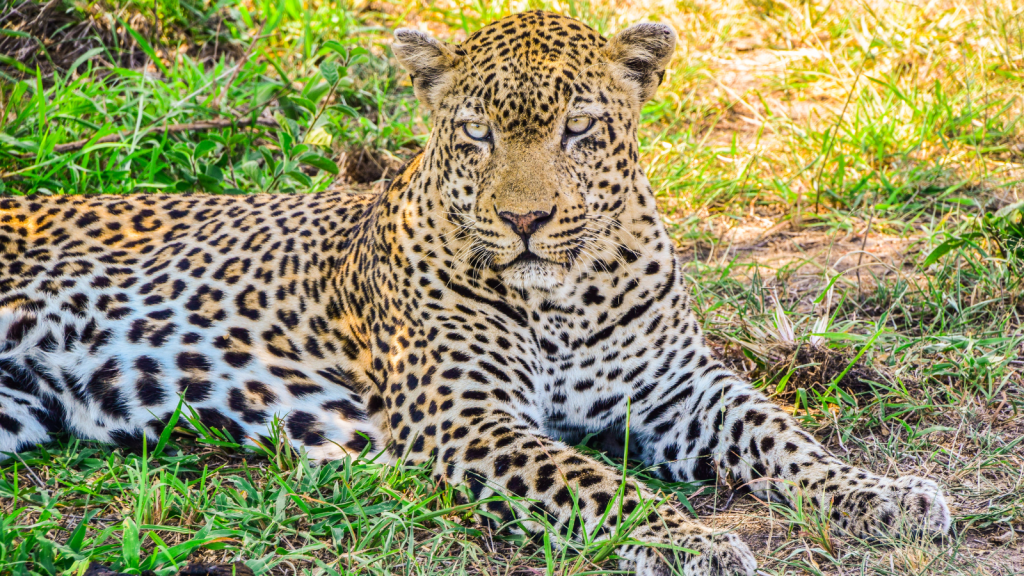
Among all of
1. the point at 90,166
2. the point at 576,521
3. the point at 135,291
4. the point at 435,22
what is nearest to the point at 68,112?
the point at 90,166

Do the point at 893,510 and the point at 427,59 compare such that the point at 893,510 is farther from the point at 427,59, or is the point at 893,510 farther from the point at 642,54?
the point at 427,59

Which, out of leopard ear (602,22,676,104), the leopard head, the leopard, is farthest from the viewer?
leopard ear (602,22,676,104)

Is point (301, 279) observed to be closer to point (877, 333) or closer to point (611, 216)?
point (611, 216)

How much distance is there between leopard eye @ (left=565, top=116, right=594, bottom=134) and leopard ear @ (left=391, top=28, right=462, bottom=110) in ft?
2.16

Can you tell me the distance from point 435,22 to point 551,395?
20.6 ft

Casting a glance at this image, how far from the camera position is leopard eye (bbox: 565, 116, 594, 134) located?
184 inches

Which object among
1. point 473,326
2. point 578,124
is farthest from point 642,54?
point 473,326

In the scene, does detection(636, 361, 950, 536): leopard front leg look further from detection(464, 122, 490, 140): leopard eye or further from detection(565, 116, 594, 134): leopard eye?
detection(464, 122, 490, 140): leopard eye

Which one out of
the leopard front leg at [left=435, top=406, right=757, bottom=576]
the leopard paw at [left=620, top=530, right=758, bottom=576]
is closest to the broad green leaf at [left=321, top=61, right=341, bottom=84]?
the leopard front leg at [left=435, top=406, right=757, bottom=576]

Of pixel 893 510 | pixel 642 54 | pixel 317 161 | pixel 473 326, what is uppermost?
pixel 642 54

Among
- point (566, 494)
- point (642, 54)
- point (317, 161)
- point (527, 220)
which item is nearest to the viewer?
point (566, 494)

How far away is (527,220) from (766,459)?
5.20 feet

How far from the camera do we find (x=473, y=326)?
4941 millimetres

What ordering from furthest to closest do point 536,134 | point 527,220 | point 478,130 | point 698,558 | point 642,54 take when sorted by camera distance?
1. point 642,54
2. point 478,130
3. point 536,134
4. point 527,220
5. point 698,558
